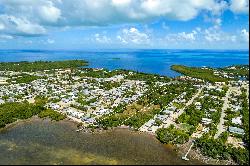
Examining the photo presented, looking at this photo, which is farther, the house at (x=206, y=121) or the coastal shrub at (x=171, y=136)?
the house at (x=206, y=121)

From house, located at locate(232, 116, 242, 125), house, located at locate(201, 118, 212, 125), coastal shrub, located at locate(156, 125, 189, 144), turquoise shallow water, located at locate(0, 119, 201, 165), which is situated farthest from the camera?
house, located at locate(201, 118, 212, 125)

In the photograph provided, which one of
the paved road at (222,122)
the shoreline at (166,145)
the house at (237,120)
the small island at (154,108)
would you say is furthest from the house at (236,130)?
the shoreline at (166,145)

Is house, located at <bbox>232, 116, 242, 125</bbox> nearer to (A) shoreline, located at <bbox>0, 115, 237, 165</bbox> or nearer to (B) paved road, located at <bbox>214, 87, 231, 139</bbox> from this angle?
(B) paved road, located at <bbox>214, 87, 231, 139</bbox>

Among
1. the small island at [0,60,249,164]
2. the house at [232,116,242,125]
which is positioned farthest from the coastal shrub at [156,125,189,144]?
the house at [232,116,242,125]

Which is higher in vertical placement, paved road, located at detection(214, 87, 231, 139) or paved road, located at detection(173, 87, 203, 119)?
paved road, located at detection(173, 87, 203, 119)

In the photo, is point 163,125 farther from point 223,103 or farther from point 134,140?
point 223,103

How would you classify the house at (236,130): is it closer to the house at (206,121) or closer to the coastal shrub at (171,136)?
the house at (206,121)

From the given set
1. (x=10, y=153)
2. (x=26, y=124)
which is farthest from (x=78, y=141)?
(x=26, y=124)

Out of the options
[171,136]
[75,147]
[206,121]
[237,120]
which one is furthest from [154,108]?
[75,147]
